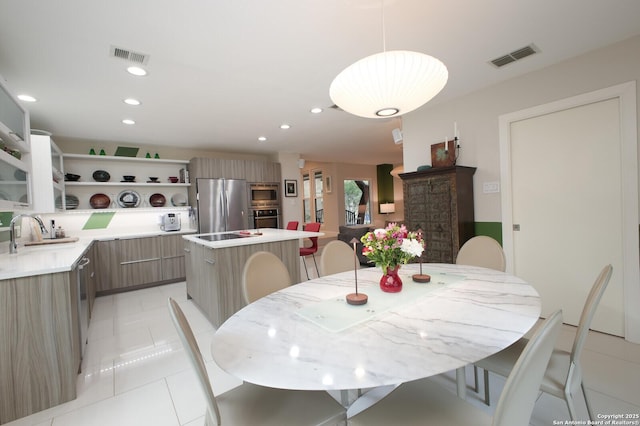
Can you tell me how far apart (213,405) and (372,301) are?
819 mm

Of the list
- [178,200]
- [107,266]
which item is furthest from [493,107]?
[107,266]

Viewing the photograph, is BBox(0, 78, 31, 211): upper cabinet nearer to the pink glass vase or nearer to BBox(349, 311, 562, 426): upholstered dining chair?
the pink glass vase

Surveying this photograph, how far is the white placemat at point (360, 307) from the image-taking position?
120 centimetres

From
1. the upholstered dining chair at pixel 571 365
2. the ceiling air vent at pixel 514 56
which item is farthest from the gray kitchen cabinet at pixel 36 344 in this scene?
the ceiling air vent at pixel 514 56

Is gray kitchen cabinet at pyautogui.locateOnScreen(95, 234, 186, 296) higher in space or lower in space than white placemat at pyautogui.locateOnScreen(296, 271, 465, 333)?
lower

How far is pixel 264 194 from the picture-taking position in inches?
244

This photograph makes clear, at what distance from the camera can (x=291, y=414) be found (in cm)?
105

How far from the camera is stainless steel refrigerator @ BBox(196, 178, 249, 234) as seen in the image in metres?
5.27

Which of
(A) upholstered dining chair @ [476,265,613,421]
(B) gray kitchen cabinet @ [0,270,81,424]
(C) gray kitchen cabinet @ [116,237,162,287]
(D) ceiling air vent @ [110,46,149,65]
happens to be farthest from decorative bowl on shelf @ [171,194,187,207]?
(A) upholstered dining chair @ [476,265,613,421]

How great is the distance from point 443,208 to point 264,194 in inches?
158

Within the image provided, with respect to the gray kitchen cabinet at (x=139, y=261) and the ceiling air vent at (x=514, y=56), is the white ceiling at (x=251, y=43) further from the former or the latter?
the gray kitchen cabinet at (x=139, y=261)

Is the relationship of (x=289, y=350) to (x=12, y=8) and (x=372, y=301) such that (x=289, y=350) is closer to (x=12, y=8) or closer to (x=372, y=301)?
(x=372, y=301)

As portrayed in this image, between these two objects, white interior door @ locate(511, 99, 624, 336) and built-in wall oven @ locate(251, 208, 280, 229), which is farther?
built-in wall oven @ locate(251, 208, 280, 229)

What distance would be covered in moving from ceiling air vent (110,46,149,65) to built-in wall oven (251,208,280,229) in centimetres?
382
